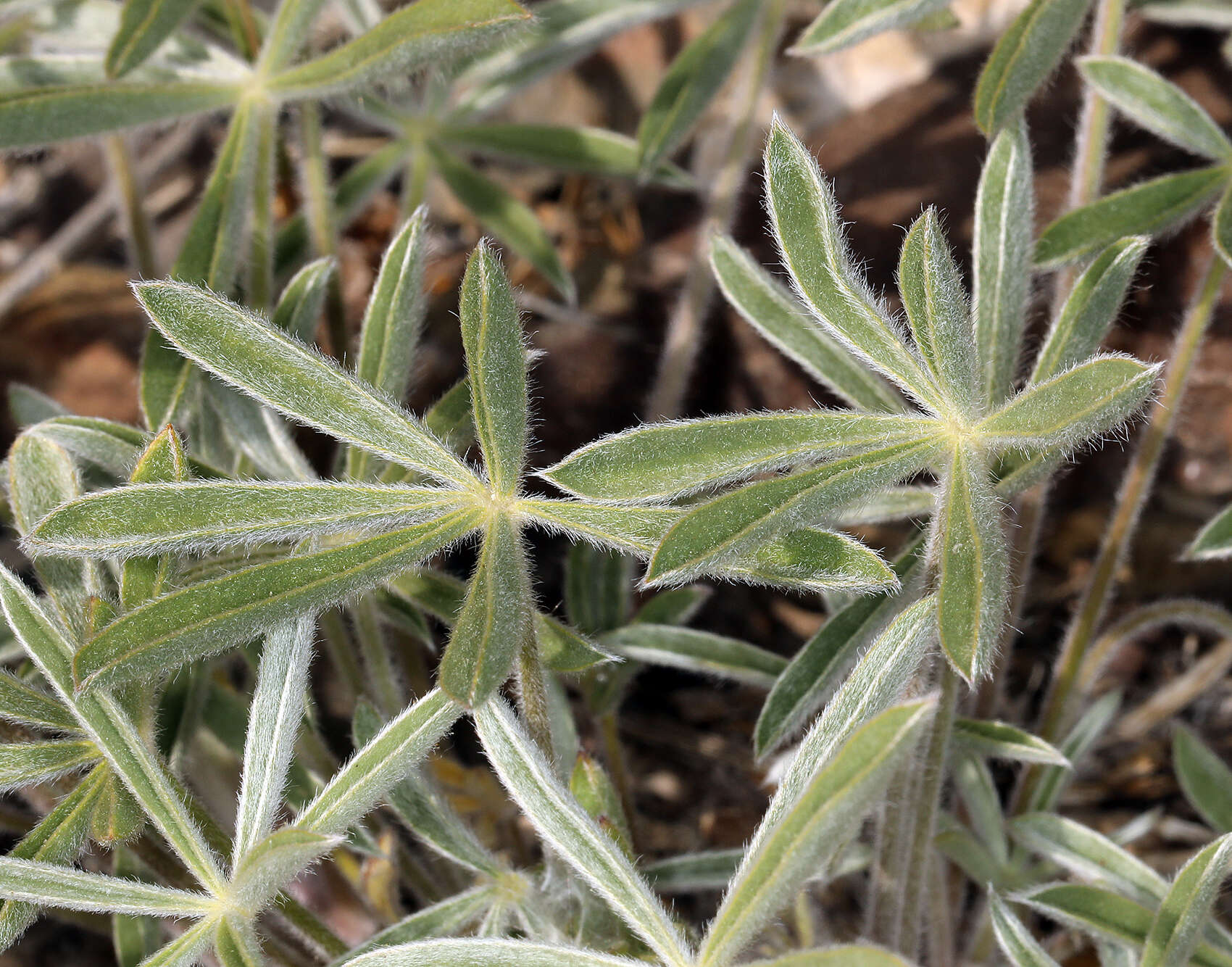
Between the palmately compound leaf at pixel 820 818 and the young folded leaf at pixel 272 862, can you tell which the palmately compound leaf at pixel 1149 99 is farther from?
the young folded leaf at pixel 272 862

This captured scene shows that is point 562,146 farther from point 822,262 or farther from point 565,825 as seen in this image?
point 565,825

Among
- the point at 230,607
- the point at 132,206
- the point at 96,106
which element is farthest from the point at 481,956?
the point at 132,206

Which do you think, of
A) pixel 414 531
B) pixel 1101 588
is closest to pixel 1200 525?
pixel 1101 588

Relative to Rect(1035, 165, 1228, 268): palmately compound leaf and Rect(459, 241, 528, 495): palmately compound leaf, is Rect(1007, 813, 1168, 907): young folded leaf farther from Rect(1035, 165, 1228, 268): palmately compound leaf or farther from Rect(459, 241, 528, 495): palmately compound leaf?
Rect(459, 241, 528, 495): palmately compound leaf

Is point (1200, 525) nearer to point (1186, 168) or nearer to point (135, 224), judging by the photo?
point (1186, 168)

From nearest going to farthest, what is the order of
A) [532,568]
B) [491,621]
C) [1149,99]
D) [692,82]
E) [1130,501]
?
[491,621], [532,568], [1149,99], [1130,501], [692,82]
